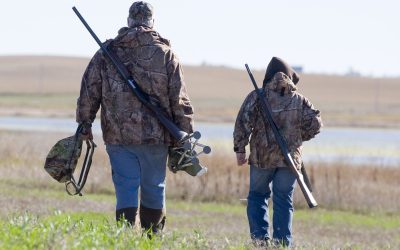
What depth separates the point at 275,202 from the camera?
997 centimetres

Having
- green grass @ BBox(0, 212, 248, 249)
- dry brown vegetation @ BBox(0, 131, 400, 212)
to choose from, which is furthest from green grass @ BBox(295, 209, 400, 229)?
green grass @ BBox(0, 212, 248, 249)

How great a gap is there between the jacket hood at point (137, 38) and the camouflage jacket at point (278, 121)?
47.4 inches

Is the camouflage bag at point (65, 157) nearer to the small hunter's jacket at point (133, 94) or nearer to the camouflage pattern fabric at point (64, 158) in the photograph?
the camouflage pattern fabric at point (64, 158)

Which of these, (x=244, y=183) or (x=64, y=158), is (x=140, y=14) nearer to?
(x=64, y=158)

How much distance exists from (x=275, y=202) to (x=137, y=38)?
196 cm

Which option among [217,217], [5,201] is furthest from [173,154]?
[217,217]

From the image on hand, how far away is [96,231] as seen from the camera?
751 centimetres

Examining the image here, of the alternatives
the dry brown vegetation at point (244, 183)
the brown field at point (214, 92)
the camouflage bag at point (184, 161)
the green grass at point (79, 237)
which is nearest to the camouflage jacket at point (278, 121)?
the camouflage bag at point (184, 161)

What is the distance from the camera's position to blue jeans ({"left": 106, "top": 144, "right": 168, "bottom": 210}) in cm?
882

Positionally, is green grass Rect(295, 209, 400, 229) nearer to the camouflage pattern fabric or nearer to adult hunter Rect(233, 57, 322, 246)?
adult hunter Rect(233, 57, 322, 246)

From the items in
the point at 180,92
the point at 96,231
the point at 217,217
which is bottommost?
the point at 217,217

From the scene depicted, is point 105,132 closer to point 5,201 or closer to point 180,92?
point 180,92

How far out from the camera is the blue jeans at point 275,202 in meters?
9.87

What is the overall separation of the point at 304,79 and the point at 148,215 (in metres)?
91.7
